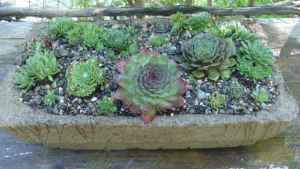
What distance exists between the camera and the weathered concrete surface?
603 mm

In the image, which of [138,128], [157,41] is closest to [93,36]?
[157,41]

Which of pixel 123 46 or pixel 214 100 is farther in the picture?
pixel 123 46

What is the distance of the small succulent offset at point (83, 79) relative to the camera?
2.07 ft

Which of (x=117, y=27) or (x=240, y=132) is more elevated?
(x=117, y=27)

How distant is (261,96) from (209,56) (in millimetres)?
94

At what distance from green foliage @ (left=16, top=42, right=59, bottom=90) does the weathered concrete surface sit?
0.02m

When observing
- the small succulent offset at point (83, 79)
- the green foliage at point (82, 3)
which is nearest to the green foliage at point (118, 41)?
the small succulent offset at point (83, 79)

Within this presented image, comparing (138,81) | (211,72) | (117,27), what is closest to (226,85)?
(211,72)

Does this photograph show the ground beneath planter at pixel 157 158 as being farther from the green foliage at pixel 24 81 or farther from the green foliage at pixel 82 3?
the green foliage at pixel 82 3

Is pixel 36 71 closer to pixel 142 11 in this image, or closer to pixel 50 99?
pixel 50 99

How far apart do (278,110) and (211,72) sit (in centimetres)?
11

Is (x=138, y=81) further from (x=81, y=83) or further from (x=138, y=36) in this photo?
(x=138, y=36)

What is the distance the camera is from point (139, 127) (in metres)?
0.60

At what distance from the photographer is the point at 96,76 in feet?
2.09
